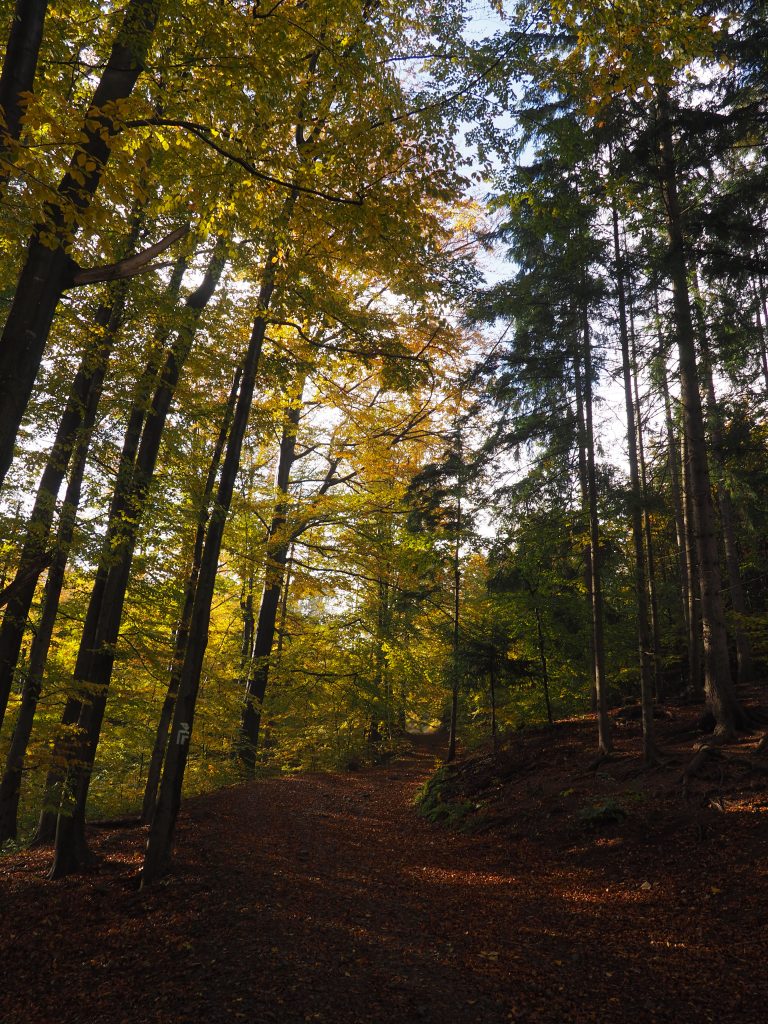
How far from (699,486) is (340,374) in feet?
20.8

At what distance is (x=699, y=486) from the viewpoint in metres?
9.84

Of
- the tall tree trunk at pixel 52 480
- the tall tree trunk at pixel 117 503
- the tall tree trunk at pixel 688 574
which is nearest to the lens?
the tall tree trunk at pixel 52 480

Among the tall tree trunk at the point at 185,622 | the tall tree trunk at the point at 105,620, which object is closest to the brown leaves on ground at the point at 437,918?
the tall tree trunk at the point at 105,620

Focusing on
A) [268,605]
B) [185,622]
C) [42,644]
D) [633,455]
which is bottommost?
[42,644]

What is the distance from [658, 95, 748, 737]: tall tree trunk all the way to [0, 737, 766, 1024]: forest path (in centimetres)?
388

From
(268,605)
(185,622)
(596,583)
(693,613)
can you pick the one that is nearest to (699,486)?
(596,583)

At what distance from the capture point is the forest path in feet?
12.8

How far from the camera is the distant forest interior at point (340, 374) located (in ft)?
15.9

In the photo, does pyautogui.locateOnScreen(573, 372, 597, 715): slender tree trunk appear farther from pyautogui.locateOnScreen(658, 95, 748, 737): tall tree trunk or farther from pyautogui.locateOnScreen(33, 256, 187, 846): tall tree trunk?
pyautogui.locateOnScreen(33, 256, 187, 846): tall tree trunk

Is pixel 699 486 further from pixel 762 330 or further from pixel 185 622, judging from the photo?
pixel 185 622

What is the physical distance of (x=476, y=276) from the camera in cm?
830

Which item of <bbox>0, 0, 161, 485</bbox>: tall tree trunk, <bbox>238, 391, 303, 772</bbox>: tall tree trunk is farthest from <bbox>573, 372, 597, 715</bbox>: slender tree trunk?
<bbox>0, 0, 161, 485</bbox>: tall tree trunk

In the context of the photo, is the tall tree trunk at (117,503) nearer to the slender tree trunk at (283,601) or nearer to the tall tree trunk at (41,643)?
the tall tree trunk at (41,643)

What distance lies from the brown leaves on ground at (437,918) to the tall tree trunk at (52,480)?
2916 mm
